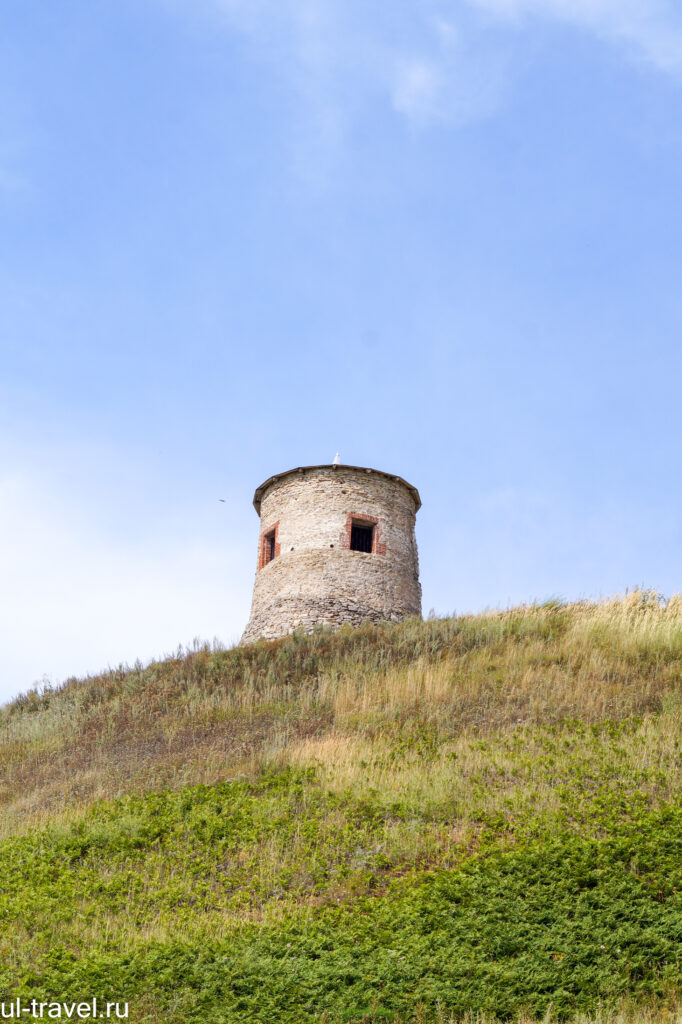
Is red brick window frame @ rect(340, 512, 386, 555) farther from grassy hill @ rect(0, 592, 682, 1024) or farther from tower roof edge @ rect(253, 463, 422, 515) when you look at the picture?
grassy hill @ rect(0, 592, 682, 1024)

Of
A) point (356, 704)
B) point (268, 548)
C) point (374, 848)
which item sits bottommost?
point (374, 848)

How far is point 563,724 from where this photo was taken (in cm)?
1093

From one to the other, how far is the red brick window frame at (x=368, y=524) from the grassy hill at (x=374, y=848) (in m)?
7.93

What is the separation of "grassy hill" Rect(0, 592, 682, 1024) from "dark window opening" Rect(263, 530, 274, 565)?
924 centimetres

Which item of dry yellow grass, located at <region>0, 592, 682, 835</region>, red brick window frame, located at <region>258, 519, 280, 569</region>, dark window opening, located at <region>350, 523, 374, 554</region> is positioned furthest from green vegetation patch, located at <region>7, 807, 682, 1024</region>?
red brick window frame, located at <region>258, 519, 280, 569</region>

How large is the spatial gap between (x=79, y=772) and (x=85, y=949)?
583 centimetres

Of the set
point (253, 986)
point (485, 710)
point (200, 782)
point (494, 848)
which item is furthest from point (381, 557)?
point (253, 986)

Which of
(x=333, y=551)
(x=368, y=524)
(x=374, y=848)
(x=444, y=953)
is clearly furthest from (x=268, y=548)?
(x=444, y=953)

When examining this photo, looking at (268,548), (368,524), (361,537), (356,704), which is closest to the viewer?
(356,704)

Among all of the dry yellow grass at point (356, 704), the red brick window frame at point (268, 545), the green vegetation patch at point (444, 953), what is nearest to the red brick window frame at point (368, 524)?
the red brick window frame at point (268, 545)

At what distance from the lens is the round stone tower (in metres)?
22.0

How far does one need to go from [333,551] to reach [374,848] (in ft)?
47.9

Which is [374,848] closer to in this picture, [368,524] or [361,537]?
[368,524]

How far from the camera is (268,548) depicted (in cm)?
2441
